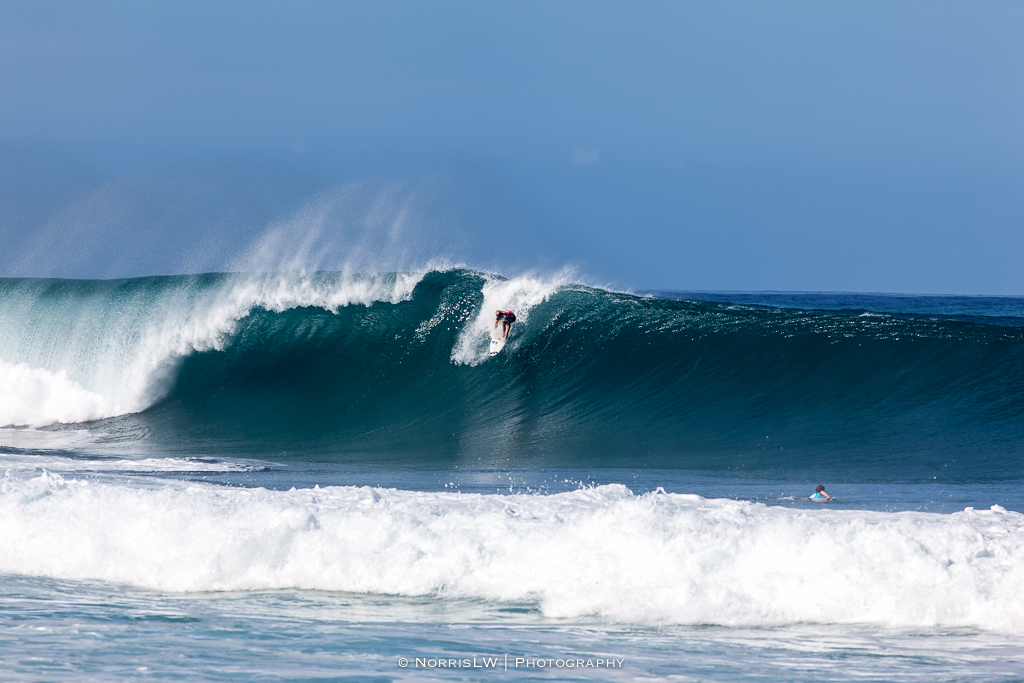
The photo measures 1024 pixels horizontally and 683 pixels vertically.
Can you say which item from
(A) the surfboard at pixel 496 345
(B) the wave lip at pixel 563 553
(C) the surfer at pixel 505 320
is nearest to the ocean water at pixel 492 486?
(B) the wave lip at pixel 563 553

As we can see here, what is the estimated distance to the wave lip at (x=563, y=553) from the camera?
463 centimetres

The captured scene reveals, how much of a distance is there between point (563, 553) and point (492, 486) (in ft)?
8.87

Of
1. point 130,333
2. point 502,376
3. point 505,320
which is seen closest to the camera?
point 502,376

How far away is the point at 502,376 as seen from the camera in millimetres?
13172

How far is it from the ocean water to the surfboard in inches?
6.1

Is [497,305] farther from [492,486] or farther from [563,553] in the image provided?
[563,553]

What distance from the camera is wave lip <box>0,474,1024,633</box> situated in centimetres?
463

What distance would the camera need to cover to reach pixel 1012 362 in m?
12.1

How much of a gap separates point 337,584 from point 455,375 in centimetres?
827

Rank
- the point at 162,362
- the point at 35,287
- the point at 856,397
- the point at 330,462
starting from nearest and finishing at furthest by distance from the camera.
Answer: the point at 330,462
the point at 856,397
the point at 162,362
the point at 35,287

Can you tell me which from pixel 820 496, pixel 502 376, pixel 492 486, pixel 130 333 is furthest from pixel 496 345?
pixel 820 496

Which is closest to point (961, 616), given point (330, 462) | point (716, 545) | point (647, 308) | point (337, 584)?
point (716, 545)

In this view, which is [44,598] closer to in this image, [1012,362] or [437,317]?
[437,317]

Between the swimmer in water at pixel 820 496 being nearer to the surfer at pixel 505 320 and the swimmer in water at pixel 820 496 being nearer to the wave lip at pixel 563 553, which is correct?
the wave lip at pixel 563 553
